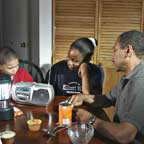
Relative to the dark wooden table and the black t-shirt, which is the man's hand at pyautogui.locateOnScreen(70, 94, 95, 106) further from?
the black t-shirt

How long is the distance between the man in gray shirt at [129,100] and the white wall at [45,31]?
1.49 metres

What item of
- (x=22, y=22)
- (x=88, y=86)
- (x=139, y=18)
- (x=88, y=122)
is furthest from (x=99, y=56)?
(x=88, y=122)

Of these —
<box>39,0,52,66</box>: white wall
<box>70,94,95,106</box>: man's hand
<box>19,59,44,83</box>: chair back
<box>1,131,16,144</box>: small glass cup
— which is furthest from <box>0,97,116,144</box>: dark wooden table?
<box>39,0,52,66</box>: white wall

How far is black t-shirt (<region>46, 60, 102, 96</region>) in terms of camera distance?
2416 millimetres

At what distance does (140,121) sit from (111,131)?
15 centimetres

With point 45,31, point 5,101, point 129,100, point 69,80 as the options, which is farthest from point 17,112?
point 45,31

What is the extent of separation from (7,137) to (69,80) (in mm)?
1199

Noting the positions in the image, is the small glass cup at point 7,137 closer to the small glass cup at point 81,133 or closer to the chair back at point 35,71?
the small glass cup at point 81,133

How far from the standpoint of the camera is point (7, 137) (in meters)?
1.32

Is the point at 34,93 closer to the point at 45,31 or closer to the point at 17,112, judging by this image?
the point at 17,112

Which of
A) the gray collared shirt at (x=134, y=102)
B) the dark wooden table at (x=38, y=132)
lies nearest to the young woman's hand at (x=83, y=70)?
the dark wooden table at (x=38, y=132)

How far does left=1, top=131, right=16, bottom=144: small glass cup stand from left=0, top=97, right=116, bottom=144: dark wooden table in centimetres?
2

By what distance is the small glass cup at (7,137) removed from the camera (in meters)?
1.29

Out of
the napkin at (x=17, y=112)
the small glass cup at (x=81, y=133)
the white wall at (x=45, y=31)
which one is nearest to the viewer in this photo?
the small glass cup at (x=81, y=133)
